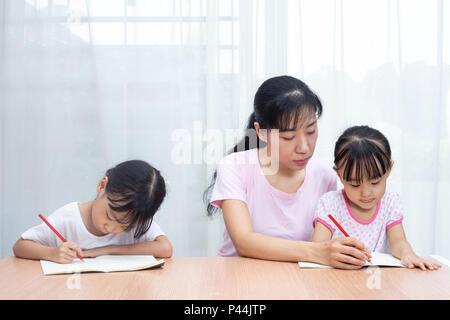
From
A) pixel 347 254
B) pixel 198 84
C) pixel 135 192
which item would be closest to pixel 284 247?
pixel 347 254

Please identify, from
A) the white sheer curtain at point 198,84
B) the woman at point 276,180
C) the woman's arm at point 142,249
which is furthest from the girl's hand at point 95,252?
the white sheer curtain at point 198,84

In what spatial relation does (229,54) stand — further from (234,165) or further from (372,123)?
(234,165)

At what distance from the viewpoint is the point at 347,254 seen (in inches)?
39.5

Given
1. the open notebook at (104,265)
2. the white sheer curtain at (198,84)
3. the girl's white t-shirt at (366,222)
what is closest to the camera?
the open notebook at (104,265)

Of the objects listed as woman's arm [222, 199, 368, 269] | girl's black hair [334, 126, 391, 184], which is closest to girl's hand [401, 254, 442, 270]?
woman's arm [222, 199, 368, 269]

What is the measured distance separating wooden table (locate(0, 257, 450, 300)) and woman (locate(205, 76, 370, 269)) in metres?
0.08

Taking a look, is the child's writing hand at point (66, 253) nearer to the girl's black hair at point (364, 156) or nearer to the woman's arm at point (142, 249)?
the woman's arm at point (142, 249)

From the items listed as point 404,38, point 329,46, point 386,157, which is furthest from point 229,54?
point 386,157

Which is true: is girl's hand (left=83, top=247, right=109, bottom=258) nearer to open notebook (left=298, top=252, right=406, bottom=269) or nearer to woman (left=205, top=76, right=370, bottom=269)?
woman (left=205, top=76, right=370, bottom=269)

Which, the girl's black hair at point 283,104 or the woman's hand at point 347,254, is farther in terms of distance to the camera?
the girl's black hair at point 283,104

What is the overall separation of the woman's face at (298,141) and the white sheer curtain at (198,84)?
0.89 metres

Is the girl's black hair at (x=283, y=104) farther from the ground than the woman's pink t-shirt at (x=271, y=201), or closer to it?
farther from the ground

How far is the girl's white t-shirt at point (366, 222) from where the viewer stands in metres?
1.24

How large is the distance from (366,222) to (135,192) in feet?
1.99
